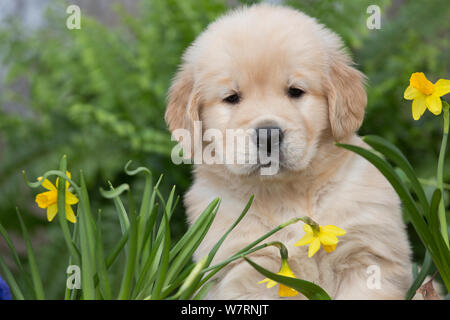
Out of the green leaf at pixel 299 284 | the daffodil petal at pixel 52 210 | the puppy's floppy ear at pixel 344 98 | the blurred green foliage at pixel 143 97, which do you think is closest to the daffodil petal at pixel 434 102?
the puppy's floppy ear at pixel 344 98

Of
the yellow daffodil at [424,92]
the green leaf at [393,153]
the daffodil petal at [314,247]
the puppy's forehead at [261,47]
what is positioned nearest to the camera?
the green leaf at [393,153]

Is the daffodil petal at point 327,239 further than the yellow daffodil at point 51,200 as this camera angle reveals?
No

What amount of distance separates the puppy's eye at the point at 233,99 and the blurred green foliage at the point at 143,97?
164 cm

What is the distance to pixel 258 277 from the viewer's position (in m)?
1.77

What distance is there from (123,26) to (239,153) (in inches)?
133

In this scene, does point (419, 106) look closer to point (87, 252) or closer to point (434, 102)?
point (434, 102)

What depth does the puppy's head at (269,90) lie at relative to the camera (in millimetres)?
1698

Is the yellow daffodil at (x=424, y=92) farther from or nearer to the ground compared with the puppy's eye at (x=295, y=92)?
nearer to the ground

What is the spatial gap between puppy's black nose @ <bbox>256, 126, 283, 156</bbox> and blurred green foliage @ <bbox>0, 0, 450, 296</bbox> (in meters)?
1.79

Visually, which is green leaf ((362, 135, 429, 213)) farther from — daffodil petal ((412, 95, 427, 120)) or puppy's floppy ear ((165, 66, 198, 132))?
puppy's floppy ear ((165, 66, 198, 132))

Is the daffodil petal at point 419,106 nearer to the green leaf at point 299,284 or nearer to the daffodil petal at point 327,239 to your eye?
the daffodil petal at point 327,239

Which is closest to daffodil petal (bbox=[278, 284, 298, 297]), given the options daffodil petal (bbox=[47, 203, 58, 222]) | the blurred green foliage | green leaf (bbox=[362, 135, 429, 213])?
green leaf (bbox=[362, 135, 429, 213])

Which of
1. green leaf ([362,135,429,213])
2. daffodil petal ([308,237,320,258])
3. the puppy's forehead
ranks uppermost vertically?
the puppy's forehead

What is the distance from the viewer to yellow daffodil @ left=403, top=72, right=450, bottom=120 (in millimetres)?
1516
